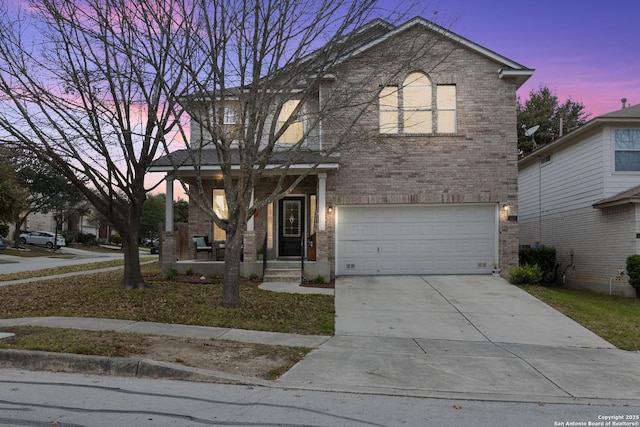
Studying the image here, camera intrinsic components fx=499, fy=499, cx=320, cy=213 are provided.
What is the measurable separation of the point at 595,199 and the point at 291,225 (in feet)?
31.8

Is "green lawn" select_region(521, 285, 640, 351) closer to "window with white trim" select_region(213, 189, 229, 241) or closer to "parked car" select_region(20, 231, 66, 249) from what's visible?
"window with white trim" select_region(213, 189, 229, 241)

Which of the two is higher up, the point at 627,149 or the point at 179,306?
the point at 627,149

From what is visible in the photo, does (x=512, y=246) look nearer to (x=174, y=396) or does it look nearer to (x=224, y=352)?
(x=224, y=352)

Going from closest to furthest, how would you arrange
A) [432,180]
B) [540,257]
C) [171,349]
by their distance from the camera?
[171,349] → [432,180] → [540,257]

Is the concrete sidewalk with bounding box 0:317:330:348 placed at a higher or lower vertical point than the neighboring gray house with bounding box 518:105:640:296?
lower

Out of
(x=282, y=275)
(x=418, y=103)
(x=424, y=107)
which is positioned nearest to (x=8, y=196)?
(x=282, y=275)

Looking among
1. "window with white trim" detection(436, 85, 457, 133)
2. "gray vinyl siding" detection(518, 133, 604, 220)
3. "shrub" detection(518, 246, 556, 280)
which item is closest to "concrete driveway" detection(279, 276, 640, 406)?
"shrub" detection(518, 246, 556, 280)

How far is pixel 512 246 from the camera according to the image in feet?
50.0

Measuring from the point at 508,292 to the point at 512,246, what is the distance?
2.32m

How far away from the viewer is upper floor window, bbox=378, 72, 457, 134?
15500 mm

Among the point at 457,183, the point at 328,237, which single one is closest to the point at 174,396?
the point at 328,237

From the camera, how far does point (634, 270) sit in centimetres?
1388

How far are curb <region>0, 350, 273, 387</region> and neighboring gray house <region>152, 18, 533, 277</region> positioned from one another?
8.38 meters

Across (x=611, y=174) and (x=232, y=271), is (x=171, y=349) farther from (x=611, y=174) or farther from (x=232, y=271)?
(x=611, y=174)
